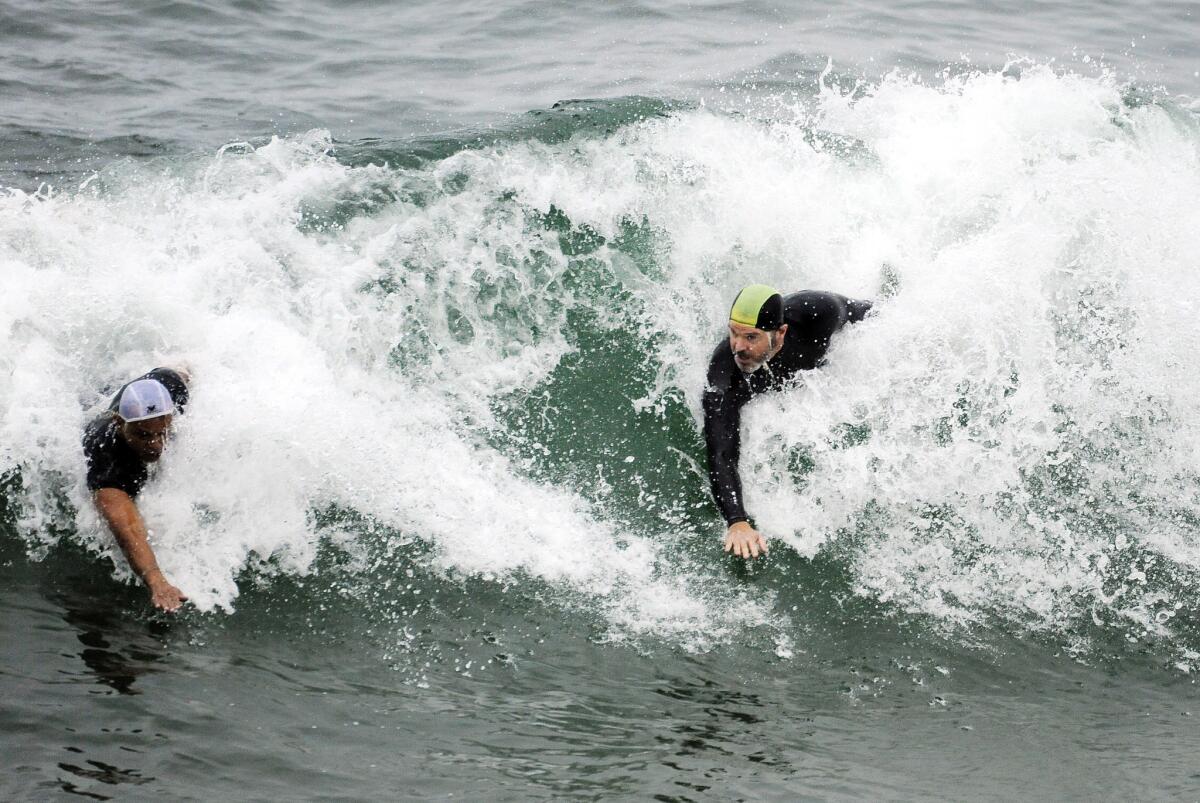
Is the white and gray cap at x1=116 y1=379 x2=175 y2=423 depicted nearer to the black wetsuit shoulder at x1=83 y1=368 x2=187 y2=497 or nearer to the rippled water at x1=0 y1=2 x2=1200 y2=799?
the black wetsuit shoulder at x1=83 y1=368 x2=187 y2=497

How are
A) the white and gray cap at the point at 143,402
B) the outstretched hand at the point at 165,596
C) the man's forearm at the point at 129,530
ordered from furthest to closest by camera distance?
the white and gray cap at the point at 143,402
the man's forearm at the point at 129,530
the outstretched hand at the point at 165,596

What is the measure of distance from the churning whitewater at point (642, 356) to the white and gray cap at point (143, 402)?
1.52ft

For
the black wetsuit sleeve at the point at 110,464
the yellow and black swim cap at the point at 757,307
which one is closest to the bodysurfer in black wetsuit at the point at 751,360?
the yellow and black swim cap at the point at 757,307

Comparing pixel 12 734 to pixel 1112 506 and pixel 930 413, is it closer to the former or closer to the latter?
pixel 930 413

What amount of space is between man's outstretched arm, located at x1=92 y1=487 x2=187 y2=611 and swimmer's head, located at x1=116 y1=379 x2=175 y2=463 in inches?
10.2

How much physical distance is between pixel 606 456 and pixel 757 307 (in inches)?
53.0

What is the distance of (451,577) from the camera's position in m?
5.46

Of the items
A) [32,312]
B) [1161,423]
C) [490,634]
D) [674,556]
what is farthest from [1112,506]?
[32,312]

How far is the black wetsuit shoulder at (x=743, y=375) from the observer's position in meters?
5.79

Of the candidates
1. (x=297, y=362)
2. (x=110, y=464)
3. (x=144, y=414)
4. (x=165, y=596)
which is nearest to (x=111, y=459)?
(x=110, y=464)

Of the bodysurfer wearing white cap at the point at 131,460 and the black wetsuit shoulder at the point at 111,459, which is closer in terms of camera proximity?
the bodysurfer wearing white cap at the point at 131,460

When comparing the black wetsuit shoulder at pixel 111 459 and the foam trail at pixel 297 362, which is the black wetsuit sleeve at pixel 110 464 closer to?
the black wetsuit shoulder at pixel 111 459

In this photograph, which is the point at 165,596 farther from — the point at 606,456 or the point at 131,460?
the point at 606,456

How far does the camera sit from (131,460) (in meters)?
5.42
